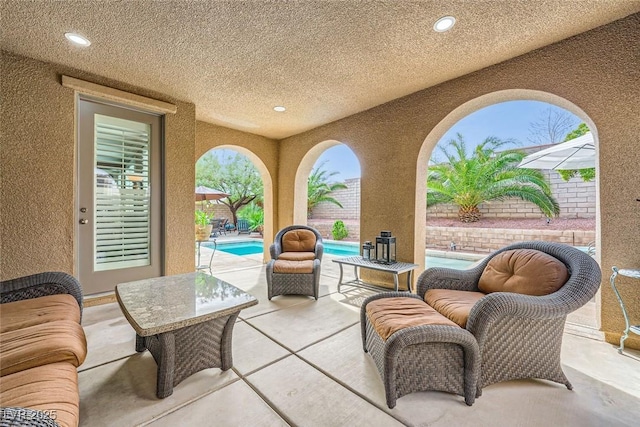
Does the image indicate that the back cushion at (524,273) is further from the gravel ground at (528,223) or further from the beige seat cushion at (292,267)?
the gravel ground at (528,223)

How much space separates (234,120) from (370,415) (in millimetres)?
4677

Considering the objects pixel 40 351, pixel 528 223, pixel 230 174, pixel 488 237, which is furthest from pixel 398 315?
pixel 230 174

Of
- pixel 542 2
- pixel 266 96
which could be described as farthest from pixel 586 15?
pixel 266 96

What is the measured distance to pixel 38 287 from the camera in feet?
6.66

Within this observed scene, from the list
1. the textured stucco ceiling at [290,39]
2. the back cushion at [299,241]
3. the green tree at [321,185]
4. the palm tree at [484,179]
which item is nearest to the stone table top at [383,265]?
the back cushion at [299,241]

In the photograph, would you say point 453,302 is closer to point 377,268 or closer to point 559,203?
point 377,268

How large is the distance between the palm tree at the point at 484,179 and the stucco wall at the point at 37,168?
841 centimetres

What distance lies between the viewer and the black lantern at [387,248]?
357 cm

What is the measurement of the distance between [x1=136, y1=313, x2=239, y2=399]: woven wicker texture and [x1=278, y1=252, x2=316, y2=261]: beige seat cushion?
188cm

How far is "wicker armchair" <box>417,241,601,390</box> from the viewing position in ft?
5.17

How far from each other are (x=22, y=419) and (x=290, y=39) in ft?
9.38

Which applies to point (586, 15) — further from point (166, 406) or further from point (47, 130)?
point (47, 130)

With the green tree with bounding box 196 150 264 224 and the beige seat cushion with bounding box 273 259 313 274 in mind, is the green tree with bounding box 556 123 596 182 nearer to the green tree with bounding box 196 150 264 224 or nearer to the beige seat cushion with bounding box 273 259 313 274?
A: the beige seat cushion with bounding box 273 259 313 274

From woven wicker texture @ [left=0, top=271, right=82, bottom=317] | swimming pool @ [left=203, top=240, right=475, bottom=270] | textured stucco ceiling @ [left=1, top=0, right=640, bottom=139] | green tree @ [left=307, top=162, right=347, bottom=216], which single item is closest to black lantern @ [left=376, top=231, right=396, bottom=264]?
textured stucco ceiling @ [left=1, top=0, right=640, bottom=139]
